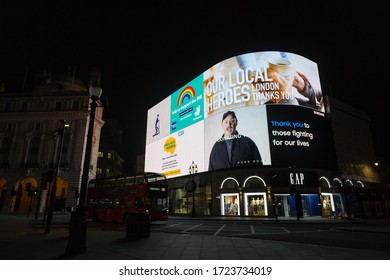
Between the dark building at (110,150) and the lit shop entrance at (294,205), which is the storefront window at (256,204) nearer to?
the lit shop entrance at (294,205)

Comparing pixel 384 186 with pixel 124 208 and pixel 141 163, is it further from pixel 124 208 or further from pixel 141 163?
pixel 141 163

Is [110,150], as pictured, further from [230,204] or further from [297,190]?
[297,190]

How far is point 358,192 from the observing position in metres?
37.8

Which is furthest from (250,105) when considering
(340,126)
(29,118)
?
(29,118)

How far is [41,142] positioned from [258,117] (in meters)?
41.9

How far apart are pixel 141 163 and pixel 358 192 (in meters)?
55.4

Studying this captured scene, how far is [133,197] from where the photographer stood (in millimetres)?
20062

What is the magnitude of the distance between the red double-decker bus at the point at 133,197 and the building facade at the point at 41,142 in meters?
23.5

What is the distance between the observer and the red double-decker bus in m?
A: 19.6

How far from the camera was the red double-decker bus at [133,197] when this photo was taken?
1961cm

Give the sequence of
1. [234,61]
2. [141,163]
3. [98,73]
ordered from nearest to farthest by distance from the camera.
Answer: [234,61], [98,73], [141,163]

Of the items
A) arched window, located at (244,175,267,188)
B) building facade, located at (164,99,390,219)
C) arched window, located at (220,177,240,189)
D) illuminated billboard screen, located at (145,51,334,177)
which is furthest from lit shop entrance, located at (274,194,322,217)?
arched window, located at (220,177,240,189)

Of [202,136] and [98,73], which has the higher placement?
[98,73]

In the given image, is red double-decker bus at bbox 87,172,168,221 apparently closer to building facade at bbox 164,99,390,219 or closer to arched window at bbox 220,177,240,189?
building facade at bbox 164,99,390,219
